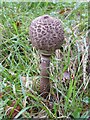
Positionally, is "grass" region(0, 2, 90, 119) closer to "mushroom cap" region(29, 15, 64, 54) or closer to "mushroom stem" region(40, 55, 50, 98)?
"mushroom stem" region(40, 55, 50, 98)

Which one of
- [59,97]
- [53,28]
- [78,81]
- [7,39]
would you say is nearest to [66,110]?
[59,97]

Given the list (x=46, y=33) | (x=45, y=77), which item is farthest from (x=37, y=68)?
(x=46, y=33)

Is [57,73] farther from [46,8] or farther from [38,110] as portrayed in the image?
[46,8]

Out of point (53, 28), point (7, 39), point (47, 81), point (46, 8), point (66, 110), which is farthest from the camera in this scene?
point (46, 8)

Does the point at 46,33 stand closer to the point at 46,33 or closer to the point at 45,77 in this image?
the point at 46,33

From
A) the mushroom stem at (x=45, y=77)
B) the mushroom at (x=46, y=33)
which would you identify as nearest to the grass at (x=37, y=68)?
the mushroom stem at (x=45, y=77)

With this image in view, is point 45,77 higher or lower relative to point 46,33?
lower
